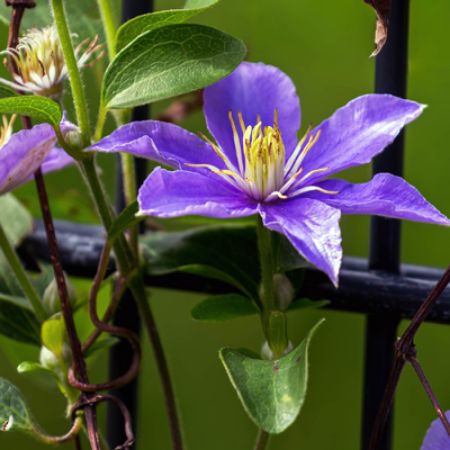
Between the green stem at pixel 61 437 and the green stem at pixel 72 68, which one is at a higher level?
the green stem at pixel 72 68

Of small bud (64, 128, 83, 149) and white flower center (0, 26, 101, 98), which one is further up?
white flower center (0, 26, 101, 98)

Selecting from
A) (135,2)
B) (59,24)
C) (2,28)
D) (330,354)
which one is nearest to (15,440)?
(330,354)

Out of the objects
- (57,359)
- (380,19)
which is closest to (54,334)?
(57,359)

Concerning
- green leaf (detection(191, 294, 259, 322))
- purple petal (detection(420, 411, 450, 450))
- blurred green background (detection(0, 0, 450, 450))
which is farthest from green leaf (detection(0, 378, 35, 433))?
blurred green background (detection(0, 0, 450, 450))

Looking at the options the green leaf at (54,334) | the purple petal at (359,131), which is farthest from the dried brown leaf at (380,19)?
the green leaf at (54,334)

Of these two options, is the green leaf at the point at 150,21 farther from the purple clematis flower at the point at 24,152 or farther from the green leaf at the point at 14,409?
the green leaf at the point at 14,409

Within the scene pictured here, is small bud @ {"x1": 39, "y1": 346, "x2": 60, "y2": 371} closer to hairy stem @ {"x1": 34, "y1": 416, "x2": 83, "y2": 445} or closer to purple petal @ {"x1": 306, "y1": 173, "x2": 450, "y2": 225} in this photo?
hairy stem @ {"x1": 34, "y1": 416, "x2": 83, "y2": 445}

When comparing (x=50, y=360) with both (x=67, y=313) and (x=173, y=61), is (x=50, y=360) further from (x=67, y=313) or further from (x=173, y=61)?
(x=173, y=61)

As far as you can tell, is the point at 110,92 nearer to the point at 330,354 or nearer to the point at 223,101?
the point at 223,101
